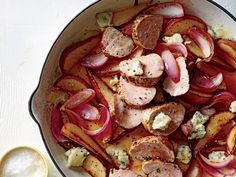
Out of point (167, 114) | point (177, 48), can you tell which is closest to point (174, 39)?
point (177, 48)

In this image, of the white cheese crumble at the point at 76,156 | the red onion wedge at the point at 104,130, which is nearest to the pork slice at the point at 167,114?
the red onion wedge at the point at 104,130

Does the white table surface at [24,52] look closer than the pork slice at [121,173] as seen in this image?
No

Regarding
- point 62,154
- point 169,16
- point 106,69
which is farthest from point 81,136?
point 169,16

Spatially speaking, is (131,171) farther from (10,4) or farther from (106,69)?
(10,4)

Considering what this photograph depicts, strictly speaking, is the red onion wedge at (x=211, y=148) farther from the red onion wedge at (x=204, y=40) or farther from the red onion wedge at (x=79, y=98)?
the red onion wedge at (x=79, y=98)

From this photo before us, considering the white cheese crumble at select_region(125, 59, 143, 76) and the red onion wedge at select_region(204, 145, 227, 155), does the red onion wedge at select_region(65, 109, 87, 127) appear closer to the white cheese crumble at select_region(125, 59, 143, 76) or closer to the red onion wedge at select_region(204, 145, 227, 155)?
the white cheese crumble at select_region(125, 59, 143, 76)

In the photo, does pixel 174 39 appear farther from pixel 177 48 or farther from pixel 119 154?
pixel 119 154
